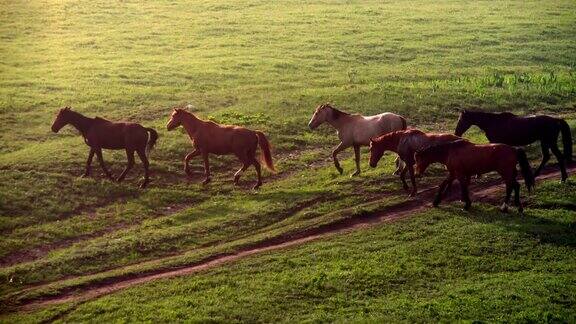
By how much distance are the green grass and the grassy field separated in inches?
2.5

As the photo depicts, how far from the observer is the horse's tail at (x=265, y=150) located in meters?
22.2

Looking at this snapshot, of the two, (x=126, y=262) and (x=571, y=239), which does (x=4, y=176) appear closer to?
(x=126, y=262)

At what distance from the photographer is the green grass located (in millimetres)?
15023

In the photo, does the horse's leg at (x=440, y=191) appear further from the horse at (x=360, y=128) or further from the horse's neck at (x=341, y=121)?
the horse's neck at (x=341, y=121)

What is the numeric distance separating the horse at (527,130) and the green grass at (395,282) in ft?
10.6

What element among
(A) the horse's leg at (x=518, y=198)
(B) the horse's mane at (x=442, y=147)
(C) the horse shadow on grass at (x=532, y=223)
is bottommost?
(C) the horse shadow on grass at (x=532, y=223)

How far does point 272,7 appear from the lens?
53719 mm

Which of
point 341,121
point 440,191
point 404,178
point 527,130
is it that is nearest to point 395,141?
point 404,178

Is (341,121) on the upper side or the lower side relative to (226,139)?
lower

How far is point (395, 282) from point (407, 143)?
18.1 ft

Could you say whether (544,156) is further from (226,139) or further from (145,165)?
(145,165)

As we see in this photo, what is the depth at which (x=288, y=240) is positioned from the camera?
18.6 m

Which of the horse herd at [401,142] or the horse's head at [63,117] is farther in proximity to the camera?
the horse's head at [63,117]

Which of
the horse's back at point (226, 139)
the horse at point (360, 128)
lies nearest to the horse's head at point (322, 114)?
the horse at point (360, 128)
